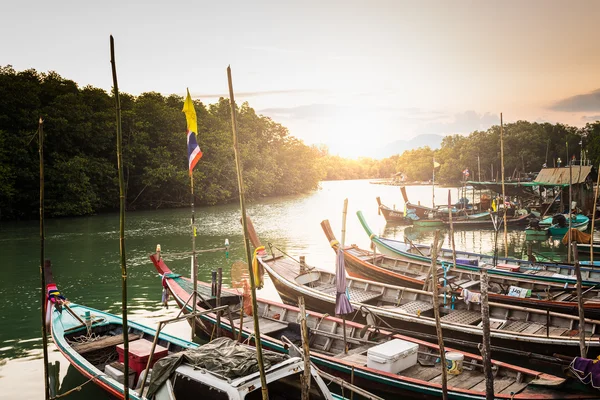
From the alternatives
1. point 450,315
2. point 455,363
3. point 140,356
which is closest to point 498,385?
point 455,363

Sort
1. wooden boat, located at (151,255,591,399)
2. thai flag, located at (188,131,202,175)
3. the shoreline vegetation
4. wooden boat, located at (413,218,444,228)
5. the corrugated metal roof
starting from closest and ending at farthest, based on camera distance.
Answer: wooden boat, located at (151,255,591,399) < thai flag, located at (188,131,202,175) < the corrugated metal roof < wooden boat, located at (413,218,444,228) < the shoreline vegetation

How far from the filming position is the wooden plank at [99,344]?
8.75 metres

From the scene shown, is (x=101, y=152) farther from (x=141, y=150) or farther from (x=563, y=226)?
(x=563, y=226)

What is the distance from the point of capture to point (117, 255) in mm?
23594

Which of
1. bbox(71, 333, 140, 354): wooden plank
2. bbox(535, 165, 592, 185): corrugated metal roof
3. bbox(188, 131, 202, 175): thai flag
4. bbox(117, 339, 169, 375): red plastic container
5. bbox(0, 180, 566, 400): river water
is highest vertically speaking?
bbox(188, 131, 202, 175): thai flag

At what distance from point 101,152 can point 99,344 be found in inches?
1523

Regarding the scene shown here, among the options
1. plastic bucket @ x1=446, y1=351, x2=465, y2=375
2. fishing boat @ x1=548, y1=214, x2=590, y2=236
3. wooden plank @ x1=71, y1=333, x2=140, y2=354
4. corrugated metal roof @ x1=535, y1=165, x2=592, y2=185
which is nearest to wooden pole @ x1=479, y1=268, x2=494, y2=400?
plastic bucket @ x1=446, y1=351, x2=465, y2=375

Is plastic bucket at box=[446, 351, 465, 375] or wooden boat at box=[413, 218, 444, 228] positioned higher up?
plastic bucket at box=[446, 351, 465, 375]

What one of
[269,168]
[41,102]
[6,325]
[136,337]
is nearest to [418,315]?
[136,337]

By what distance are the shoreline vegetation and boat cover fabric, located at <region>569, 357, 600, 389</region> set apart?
3741 centimetres

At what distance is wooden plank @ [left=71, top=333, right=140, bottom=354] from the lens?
8750 millimetres

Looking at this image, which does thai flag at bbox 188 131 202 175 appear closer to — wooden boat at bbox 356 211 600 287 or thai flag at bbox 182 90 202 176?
thai flag at bbox 182 90 202 176

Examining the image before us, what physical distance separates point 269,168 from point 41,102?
30522 mm

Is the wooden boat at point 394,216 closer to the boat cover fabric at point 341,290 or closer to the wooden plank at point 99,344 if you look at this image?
the boat cover fabric at point 341,290
